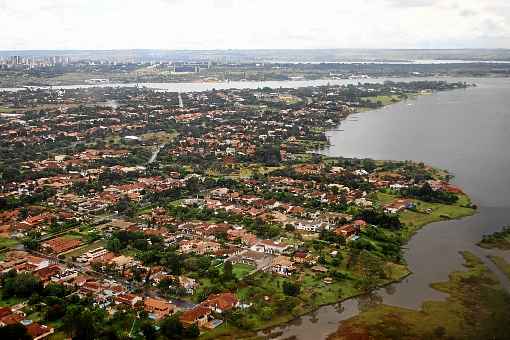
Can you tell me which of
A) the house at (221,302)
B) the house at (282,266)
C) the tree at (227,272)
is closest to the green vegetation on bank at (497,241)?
the house at (282,266)

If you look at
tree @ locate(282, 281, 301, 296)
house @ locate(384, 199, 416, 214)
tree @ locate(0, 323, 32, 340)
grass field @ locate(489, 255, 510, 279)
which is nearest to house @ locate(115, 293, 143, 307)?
→ tree @ locate(0, 323, 32, 340)

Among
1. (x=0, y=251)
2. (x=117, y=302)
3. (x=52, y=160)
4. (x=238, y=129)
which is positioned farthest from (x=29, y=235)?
(x=238, y=129)

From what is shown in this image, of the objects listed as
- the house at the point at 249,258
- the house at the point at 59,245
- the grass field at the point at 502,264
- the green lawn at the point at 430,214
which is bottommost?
the house at the point at 59,245

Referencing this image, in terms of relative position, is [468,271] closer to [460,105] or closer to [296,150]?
[296,150]

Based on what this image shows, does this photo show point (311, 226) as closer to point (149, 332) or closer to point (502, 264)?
point (502, 264)

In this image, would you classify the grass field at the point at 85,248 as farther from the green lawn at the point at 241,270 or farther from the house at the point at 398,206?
the house at the point at 398,206

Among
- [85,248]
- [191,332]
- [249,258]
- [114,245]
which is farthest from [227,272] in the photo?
[85,248]
